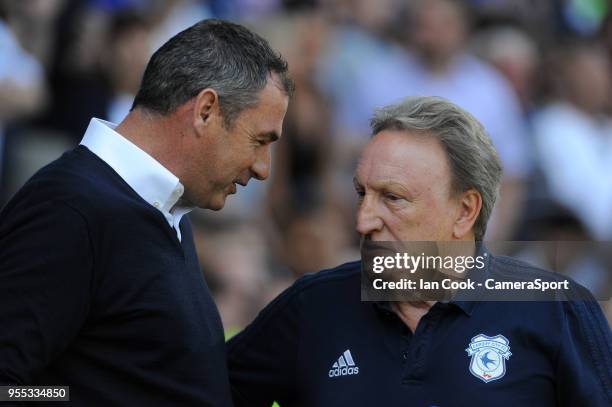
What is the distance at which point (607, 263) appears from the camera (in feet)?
16.4

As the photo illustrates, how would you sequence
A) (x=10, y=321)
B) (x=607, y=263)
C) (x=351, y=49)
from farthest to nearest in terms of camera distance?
(x=351, y=49), (x=607, y=263), (x=10, y=321)

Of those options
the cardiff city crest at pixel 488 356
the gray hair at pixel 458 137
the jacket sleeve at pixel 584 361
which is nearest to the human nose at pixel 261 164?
the gray hair at pixel 458 137

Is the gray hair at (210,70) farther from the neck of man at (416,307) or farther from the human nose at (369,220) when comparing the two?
the neck of man at (416,307)

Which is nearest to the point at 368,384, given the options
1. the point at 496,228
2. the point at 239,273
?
the point at 239,273

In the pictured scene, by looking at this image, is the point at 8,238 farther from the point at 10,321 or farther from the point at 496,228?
the point at 496,228

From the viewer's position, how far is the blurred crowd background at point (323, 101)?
681 centimetres

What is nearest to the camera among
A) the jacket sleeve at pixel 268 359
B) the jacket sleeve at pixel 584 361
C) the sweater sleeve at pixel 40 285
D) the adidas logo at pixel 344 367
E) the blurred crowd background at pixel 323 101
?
the sweater sleeve at pixel 40 285

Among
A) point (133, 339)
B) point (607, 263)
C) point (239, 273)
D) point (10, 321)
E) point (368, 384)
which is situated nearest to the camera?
point (10, 321)

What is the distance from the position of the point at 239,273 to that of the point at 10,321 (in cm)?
343

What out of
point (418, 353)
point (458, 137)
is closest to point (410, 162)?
point (458, 137)

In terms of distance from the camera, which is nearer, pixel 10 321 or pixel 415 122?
pixel 10 321

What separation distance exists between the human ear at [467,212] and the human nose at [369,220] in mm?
260

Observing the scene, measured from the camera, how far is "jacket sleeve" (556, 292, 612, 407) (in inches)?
133

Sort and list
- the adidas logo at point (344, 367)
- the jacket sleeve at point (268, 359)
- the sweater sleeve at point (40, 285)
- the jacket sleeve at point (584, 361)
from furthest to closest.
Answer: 1. the jacket sleeve at point (268, 359)
2. the adidas logo at point (344, 367)
3. the jacket sleeve at point (584, 361)
4. the sweater sleeve at point (40, 285)
